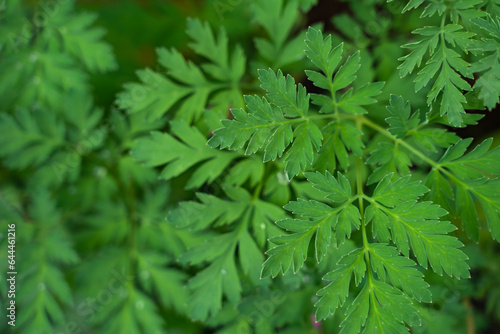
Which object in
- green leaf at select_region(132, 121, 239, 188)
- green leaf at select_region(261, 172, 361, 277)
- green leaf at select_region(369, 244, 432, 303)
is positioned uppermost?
green leaf at select_region(132, 121, 239, 188)

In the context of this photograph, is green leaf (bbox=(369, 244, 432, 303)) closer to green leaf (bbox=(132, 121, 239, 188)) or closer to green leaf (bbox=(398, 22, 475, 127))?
green leaf (bbox=(398, 22, 475, 127))

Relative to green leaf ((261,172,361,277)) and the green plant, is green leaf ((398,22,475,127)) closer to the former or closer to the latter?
the green plant

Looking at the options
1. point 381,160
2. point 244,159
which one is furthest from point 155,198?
point 381,160

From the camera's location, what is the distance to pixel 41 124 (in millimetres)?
1771

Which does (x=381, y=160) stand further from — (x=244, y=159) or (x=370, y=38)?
(x=370, y=38)

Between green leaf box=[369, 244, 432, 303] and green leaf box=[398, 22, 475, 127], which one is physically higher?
green leaf box=[398, 22, 475, 127]

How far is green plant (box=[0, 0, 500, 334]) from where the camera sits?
3.60ft

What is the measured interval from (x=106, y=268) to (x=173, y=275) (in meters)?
0.28

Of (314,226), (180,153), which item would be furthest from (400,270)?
(180,153)

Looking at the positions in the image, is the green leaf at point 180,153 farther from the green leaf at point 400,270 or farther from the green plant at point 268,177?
the green leaf at point 400,270

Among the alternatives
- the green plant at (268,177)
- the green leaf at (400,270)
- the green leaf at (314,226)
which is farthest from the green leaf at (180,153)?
the green leaf at (400,270)

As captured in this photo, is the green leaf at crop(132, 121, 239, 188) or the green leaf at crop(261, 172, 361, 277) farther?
the green leaf at crop(132, 121, 239, 188)

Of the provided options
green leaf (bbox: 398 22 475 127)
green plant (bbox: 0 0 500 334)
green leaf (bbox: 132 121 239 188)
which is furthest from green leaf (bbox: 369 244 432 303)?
green leaf (bbox: 132 121 239 188)

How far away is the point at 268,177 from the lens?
150 cm
